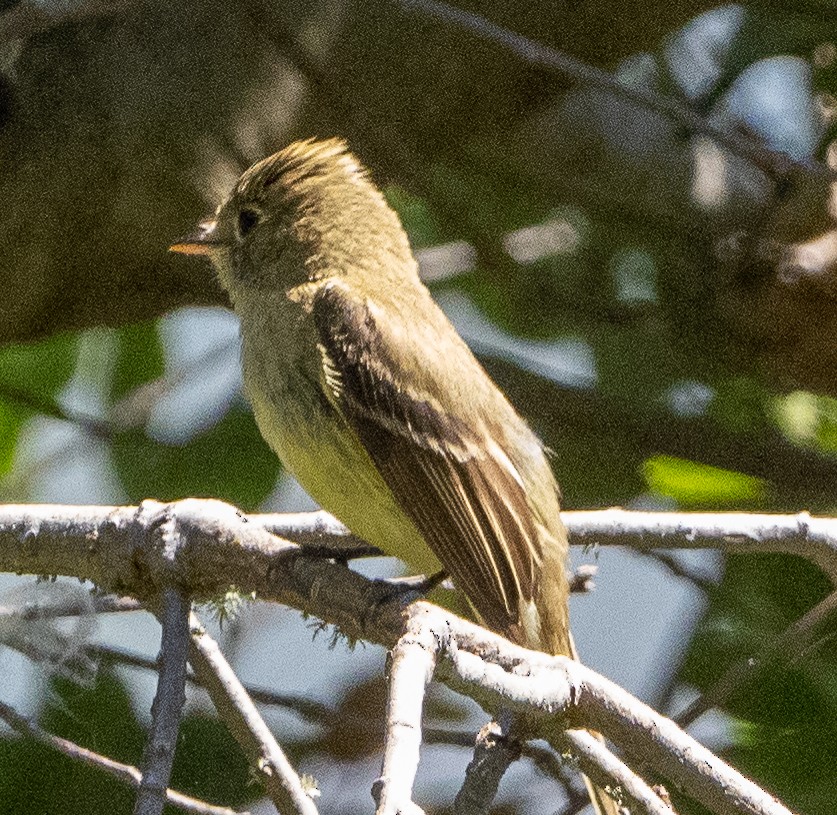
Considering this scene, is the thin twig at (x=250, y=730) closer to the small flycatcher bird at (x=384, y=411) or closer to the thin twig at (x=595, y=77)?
the small flycatcher bird at (x=384, y=411)

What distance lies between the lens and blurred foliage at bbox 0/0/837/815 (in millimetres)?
4910

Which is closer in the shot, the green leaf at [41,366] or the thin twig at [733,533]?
the thin twig at [733,533]

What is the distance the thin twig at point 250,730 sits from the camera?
3234 millimetres

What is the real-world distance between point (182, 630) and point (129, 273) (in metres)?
2.23

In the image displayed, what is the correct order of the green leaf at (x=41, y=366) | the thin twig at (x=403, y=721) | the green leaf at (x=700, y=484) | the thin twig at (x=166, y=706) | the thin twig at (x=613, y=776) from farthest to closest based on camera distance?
the green leaf at (x=41, y=366)
the green leaf at (x=700, y=484)
the thin twig at (x=613, y=776)
the thin twig at (x=166, y=706)
the thin twig at (x=403, y=721)

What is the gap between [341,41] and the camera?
16.8ft

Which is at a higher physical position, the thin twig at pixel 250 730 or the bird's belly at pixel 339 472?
the bird's belly at pixel 339 472

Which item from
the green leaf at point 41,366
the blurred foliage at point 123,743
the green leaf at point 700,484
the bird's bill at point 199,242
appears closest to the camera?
the blurred foliage at point 123,743

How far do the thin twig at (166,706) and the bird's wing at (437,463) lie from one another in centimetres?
90

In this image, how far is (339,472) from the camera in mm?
4105

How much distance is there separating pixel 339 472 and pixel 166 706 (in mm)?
1287

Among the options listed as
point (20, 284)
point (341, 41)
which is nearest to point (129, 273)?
point (20, 284)

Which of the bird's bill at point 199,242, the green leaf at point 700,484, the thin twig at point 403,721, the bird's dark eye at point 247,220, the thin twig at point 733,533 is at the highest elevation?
the bird's dark eye at point 247,220

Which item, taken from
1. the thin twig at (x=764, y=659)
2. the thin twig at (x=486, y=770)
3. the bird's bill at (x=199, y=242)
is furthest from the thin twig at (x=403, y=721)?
the bird's bill at (x=199, y=242)
